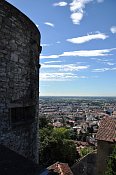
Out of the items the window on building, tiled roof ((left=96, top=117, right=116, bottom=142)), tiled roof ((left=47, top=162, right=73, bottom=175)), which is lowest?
tiled roof ((left=47, top=162, right=73, bottom=175))

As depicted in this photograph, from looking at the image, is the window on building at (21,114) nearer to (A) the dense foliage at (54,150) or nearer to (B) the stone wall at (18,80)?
(B) the stone wall at (18,80)

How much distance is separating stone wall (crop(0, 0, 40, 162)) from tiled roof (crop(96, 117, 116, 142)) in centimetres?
1275

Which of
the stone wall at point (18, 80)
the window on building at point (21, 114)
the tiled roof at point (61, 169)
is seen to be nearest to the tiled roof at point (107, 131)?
the tiled roof at point (61, 169)

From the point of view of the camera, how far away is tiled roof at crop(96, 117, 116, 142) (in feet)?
67.2

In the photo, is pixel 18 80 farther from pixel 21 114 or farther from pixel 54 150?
pixel 54 150

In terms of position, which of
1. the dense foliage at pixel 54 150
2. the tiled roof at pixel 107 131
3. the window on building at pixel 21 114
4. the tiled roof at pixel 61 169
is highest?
the window on building at pixel 21 114

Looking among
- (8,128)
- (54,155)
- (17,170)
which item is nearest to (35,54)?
(8,128)

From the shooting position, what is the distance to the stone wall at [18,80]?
6.33 m

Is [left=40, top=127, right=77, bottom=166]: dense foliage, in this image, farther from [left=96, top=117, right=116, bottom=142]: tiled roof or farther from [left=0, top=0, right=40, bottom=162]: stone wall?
[left=0, top=0, right=40, bottom=162]: stone wall

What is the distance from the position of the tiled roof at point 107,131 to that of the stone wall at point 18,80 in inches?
502

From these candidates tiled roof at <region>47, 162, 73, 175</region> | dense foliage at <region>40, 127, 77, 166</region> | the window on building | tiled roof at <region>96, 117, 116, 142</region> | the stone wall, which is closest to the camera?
the stone wall

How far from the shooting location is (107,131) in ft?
70.1

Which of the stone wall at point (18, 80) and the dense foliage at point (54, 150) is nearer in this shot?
the stone wall at point (18, 80)

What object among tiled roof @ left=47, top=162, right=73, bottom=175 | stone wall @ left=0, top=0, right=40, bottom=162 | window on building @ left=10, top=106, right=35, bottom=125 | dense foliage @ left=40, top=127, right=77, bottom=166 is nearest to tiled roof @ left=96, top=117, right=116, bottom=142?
tiled roof @ left=47, top=162, right=73, bottom=175
